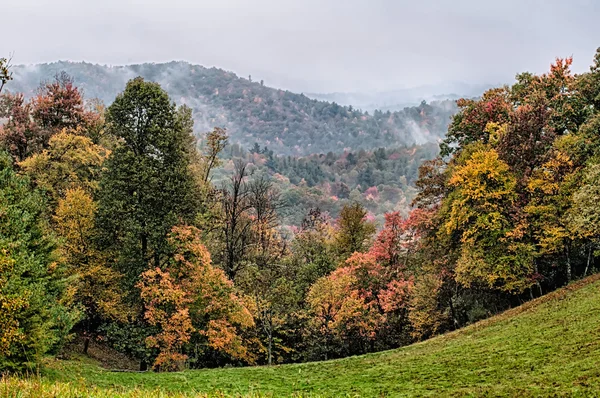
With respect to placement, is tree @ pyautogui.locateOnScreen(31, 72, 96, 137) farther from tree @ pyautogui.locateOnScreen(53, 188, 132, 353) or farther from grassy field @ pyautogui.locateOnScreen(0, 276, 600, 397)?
grassy field @ pyautogui.locateOnScreen(0, 276, 600, 397)

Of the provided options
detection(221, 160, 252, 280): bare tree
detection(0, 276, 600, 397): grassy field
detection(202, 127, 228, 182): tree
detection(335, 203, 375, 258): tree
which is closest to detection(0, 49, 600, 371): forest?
detection(202, 127, 228, 182): tree

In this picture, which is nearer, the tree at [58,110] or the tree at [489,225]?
the tree at [489,225]

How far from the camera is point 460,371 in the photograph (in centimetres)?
1828

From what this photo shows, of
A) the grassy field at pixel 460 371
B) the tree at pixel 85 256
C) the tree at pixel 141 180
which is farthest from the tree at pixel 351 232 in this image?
the tree at pixel 85 256

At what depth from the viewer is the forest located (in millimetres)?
29062

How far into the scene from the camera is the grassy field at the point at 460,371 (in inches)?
536

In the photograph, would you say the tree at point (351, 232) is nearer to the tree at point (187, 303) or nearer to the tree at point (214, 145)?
the tree at point (214, 145)

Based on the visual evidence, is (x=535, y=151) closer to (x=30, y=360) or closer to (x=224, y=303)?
(x=224, y=303)

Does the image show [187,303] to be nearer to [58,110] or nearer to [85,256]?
[85,256]

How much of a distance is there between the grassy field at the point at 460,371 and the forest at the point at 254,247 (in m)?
4.68

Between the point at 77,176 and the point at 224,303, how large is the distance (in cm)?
1753

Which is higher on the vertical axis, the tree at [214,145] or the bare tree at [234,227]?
the tree at [214,145]

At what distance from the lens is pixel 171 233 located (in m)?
29.2

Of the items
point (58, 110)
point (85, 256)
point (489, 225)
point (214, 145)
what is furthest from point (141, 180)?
point (489, 225)
